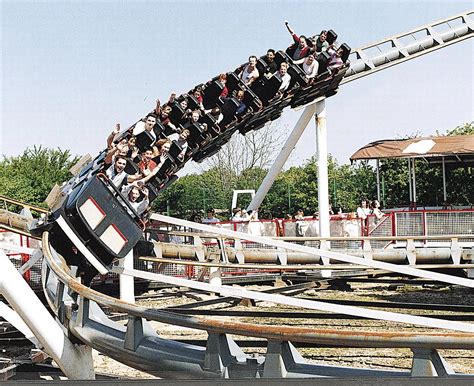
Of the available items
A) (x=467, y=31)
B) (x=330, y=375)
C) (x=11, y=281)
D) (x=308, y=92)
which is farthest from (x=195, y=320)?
(x=467, y=31)

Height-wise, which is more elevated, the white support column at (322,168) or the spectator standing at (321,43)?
the spectator standing at (321,43)

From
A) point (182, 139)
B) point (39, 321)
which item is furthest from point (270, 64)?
point (39, 321)

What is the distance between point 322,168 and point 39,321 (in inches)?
353

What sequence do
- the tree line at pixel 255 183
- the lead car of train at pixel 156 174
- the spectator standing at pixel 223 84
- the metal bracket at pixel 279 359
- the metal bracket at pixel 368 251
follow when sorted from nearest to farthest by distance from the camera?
the metal bracket at pixel 279 359 → the lead car of train at pixel 156 174 → the spectator standing at pixel 223 84 → the metal bracket at pixel 368 251 → the tree line at pixel 255 183

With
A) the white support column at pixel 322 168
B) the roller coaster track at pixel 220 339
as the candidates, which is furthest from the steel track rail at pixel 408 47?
the roller coaster track at pixel 220 339

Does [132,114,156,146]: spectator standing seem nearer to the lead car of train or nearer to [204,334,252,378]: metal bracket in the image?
the lead car of train

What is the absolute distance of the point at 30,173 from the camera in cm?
2762

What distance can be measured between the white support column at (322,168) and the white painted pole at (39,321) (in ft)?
27.1

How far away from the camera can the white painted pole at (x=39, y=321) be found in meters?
4.76

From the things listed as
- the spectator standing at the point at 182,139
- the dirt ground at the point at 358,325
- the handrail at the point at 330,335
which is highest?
the spectator standing at the point at 182,139

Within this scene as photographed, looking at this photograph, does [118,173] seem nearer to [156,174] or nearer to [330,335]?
[156,174]

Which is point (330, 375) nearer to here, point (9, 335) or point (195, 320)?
point (195, 320)

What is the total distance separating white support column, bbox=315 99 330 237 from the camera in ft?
42.1

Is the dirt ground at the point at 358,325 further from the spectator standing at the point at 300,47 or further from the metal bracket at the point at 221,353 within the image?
the spectator standing at the point at 300,47
